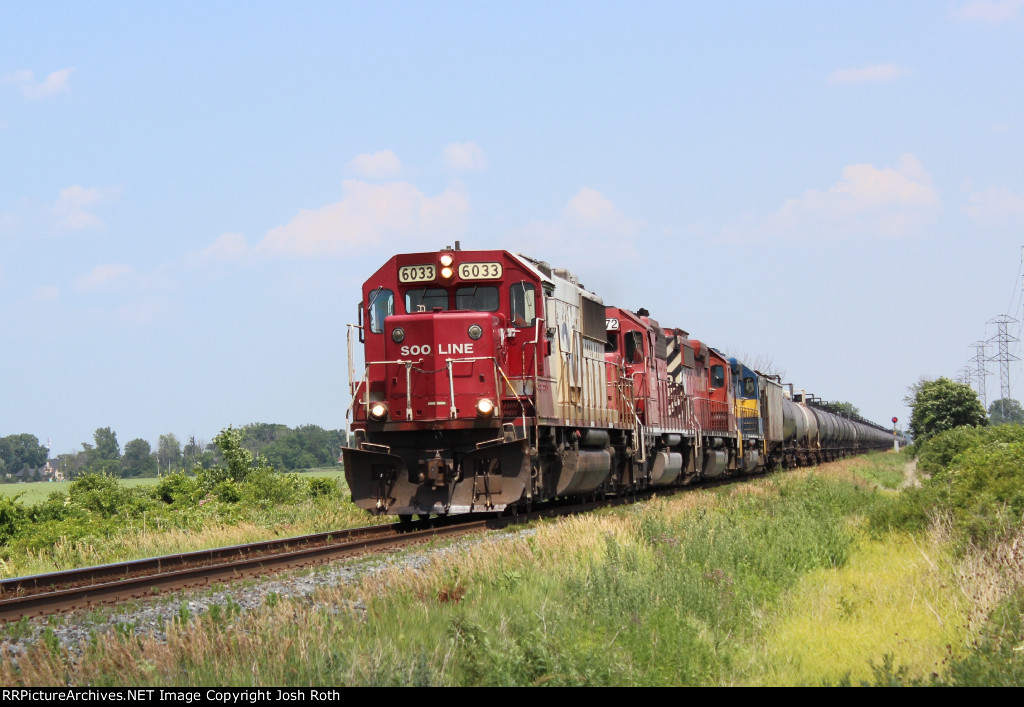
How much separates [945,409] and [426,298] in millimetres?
61186

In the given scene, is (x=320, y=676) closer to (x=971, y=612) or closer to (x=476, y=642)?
(x=476, y=642)

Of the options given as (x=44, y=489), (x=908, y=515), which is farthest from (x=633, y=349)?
(x=44, y=489)

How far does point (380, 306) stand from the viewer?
52.4ft

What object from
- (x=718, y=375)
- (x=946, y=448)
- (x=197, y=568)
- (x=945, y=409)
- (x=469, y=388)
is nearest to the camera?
(x=197, y=568)

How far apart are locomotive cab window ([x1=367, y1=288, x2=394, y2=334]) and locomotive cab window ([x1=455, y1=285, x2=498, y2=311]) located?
1066 millimetres

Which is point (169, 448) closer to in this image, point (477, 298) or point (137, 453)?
point (137, 453)

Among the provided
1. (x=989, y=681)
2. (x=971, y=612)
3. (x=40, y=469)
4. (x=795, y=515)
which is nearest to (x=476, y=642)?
(x=989, y=681)

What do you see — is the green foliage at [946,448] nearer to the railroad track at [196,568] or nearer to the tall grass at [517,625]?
the railroad track at [196,568]

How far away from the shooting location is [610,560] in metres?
9.82

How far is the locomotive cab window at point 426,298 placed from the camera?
15859 millimetres

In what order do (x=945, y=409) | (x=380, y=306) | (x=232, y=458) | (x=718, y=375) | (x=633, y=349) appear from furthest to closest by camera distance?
(x=945, y=409) → (x=718, y=375) → (x=232, y=458) → (x=633, y=349) → (x=380, y=306)

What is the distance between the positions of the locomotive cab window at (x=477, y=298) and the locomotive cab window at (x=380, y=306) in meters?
1.07

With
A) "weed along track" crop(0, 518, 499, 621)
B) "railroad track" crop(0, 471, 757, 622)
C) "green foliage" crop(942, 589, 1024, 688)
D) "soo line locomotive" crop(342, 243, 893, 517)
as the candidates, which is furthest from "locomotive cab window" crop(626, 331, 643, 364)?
"green foliage" crop(942, 589, 1024, 688)

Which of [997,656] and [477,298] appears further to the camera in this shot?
[477,298]
